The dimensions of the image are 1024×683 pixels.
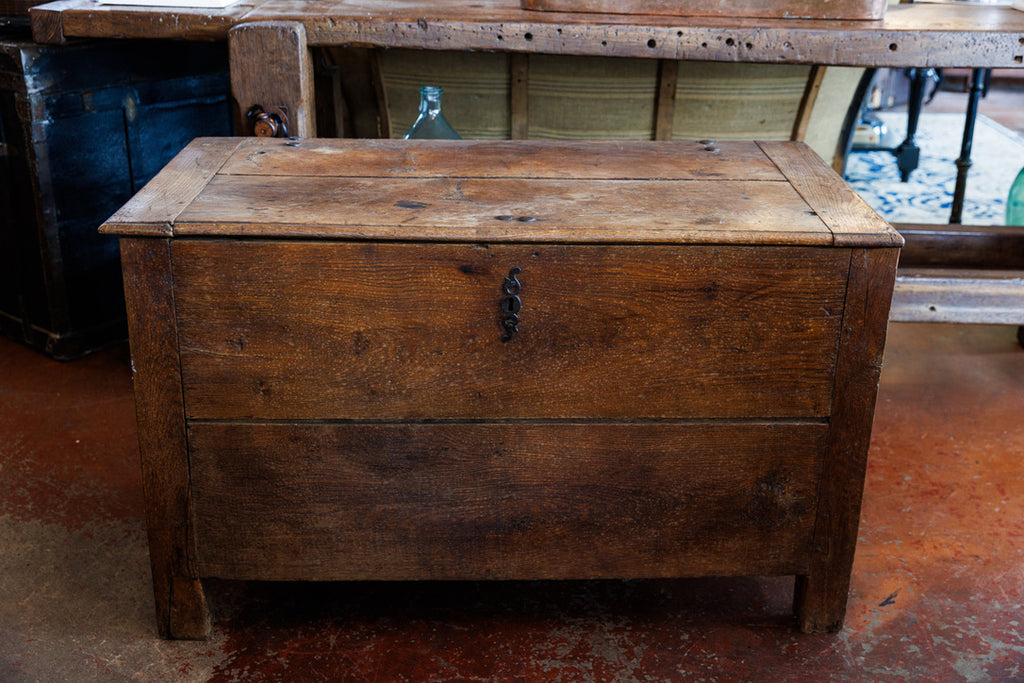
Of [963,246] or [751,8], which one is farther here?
[963,246]

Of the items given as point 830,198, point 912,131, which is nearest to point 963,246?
A: point 830,198

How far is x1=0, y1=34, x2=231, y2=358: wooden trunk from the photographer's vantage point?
2324 mm

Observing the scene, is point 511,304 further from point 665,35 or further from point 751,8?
point 751,8

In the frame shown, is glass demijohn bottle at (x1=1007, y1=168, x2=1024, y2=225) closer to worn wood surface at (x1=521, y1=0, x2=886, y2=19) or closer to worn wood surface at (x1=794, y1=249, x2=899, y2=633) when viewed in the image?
worn wood surface at (x1=521, y1=0, x2=886, y2=19)

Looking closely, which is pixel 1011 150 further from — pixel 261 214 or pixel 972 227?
pixel 261 214

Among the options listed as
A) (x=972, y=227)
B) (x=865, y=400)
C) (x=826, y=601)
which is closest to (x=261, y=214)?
(x=865, y=400)

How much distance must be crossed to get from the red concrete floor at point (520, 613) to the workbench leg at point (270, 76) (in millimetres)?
747

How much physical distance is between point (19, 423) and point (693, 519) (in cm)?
152

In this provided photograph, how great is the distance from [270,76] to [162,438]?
880mm

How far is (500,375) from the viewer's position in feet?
4.53

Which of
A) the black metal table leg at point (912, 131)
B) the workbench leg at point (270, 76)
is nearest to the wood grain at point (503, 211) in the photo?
the workbench leg at point (270, 76)

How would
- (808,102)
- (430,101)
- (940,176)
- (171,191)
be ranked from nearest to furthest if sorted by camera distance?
(171,191) → (430,101) → (808,102) → (940,176)

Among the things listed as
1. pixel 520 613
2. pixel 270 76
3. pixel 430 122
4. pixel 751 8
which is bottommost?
pixel 520 613

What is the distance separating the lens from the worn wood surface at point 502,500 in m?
1.42
